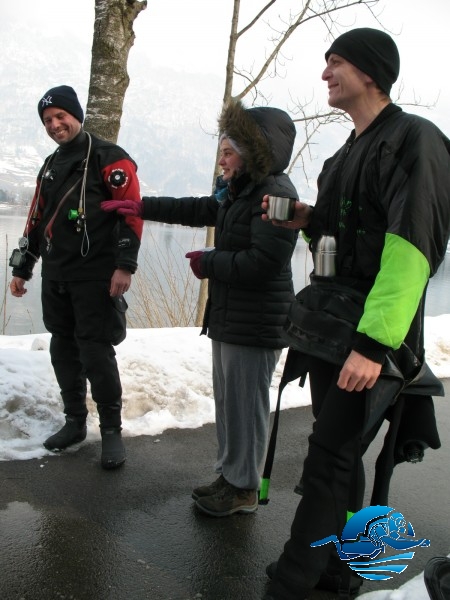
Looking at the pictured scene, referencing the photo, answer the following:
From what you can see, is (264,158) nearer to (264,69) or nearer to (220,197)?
(220,197)

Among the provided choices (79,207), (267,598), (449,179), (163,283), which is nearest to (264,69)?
(163,283)

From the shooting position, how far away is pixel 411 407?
7.21ft

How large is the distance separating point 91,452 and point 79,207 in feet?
4.83

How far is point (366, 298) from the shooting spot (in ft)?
Answer: 6.62

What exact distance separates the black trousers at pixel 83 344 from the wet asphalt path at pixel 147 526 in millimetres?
311

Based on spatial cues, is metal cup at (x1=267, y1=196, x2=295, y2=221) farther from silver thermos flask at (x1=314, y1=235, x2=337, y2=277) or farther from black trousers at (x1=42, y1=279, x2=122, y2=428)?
black trousers at (x1=42, y1=279, x2=122, y2=428)

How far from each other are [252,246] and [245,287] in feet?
0.77

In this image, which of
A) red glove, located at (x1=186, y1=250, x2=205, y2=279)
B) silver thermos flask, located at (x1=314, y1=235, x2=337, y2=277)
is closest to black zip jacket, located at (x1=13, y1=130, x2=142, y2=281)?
red glove, located at (x1=186, y1=250, x2=205, y2=279)

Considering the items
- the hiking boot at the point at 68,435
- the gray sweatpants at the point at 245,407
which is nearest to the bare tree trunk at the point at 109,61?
the hiking boot at the point at 68,435

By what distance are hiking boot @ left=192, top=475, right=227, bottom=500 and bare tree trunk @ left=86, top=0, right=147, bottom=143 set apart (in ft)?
10.8

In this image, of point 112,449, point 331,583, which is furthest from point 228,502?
point 112,449

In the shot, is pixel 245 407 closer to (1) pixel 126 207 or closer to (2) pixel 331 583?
(2) pixel 331 583

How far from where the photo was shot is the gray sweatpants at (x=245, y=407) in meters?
2.88

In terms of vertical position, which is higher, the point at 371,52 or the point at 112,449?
the point at 371,52
